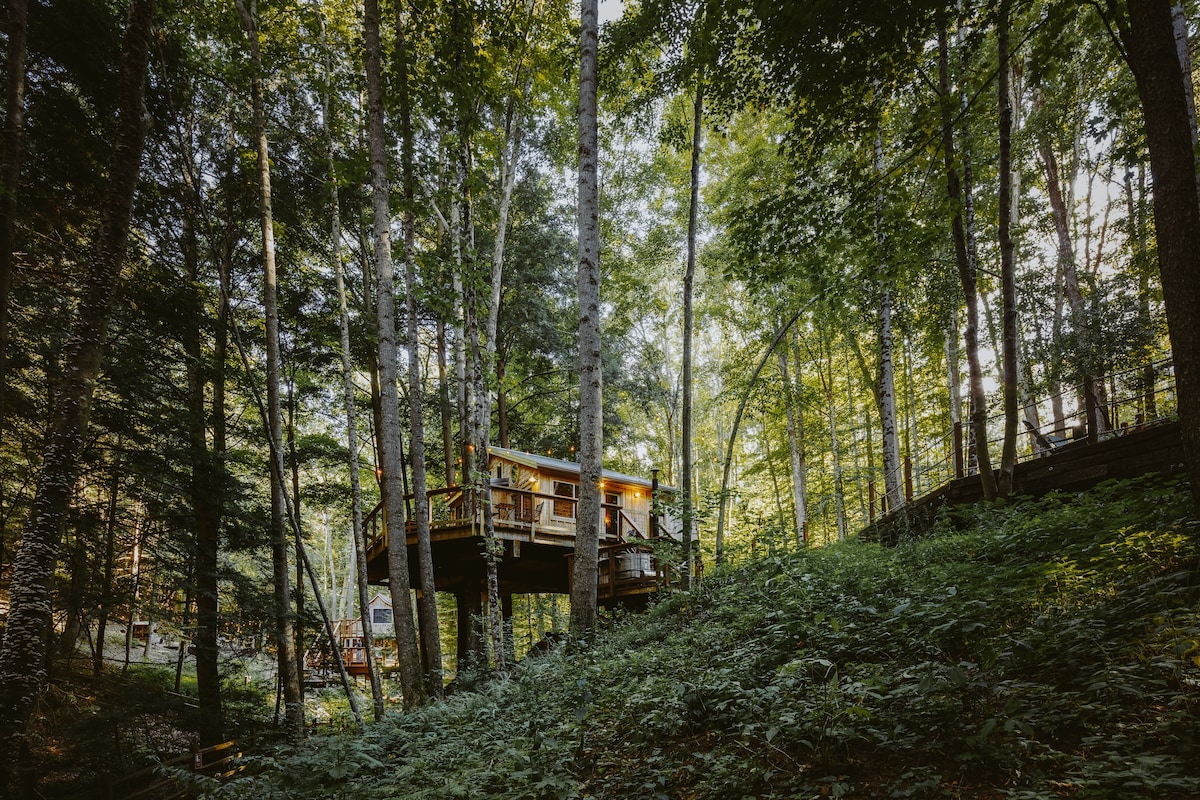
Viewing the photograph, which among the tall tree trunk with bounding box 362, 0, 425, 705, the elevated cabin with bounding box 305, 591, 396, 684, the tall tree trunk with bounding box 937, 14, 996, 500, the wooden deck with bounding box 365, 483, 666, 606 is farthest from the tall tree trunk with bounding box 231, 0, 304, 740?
the tall tree trunk with bounding box 937, 14, 996, 500

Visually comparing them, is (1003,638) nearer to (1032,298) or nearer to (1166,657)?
(1166,657)

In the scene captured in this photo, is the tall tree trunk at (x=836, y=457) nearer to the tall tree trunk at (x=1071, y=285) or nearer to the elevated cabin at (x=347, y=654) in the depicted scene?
the tall tree trunk at (x=1071, y=285)

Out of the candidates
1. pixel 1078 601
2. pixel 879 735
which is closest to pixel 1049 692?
pixel 879 735

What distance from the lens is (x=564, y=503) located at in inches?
692

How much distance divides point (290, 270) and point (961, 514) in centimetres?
1613

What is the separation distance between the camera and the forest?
312 cm

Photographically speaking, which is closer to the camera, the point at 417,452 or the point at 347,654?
the point at 417,452

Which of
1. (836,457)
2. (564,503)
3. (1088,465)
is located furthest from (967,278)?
(836,457)

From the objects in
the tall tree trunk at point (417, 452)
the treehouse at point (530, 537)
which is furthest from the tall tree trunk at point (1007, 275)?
the tall tree trunk at point (417, 452)

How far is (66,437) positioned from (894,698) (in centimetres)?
806

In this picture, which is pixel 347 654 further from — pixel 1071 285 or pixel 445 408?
pixel 1071 285

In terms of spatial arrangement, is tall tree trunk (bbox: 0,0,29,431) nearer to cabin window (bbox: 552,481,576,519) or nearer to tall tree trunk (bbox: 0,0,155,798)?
tall tree trunk (bbox: 0,0,155,798)

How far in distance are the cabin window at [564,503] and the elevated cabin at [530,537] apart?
0.04m

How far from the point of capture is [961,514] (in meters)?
7.73
